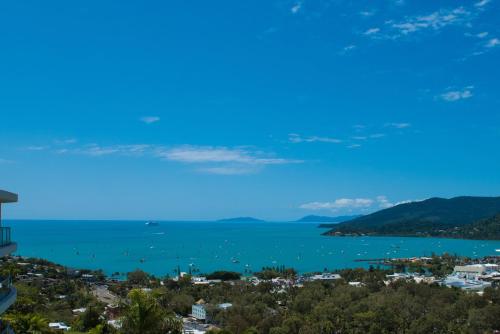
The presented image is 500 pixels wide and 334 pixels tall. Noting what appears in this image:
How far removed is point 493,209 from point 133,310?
654 ft

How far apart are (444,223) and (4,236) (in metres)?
179

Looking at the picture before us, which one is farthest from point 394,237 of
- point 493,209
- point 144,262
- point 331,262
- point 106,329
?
point 106,329

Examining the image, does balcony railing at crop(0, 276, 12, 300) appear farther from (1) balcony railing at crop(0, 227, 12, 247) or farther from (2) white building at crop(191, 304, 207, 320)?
(2) white building at crop(191, 304, 207, 320)

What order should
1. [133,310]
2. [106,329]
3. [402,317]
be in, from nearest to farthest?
[133,310] < [106,329] < [402,317]

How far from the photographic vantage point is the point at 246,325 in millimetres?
25734

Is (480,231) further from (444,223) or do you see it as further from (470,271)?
(470,271)

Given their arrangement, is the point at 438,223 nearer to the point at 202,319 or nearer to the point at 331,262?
the point at 331,262

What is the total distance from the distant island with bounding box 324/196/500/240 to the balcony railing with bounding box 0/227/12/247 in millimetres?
146570

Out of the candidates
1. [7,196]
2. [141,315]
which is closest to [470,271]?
[141,315]

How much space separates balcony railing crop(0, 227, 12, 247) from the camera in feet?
20.0

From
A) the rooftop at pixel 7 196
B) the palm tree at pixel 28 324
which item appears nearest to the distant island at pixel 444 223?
the palm tree at pixel 28 324

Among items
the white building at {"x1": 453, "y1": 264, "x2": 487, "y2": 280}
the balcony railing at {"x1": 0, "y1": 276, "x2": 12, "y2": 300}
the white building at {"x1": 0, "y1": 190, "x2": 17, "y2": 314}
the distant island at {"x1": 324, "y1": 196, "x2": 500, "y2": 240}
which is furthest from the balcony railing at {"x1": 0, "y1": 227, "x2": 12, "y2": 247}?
the distant island at {"x1": 324, "y1": 196, "x2": 500, "y2": 240}

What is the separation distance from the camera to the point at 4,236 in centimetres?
622

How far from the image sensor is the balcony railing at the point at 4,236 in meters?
6.09
